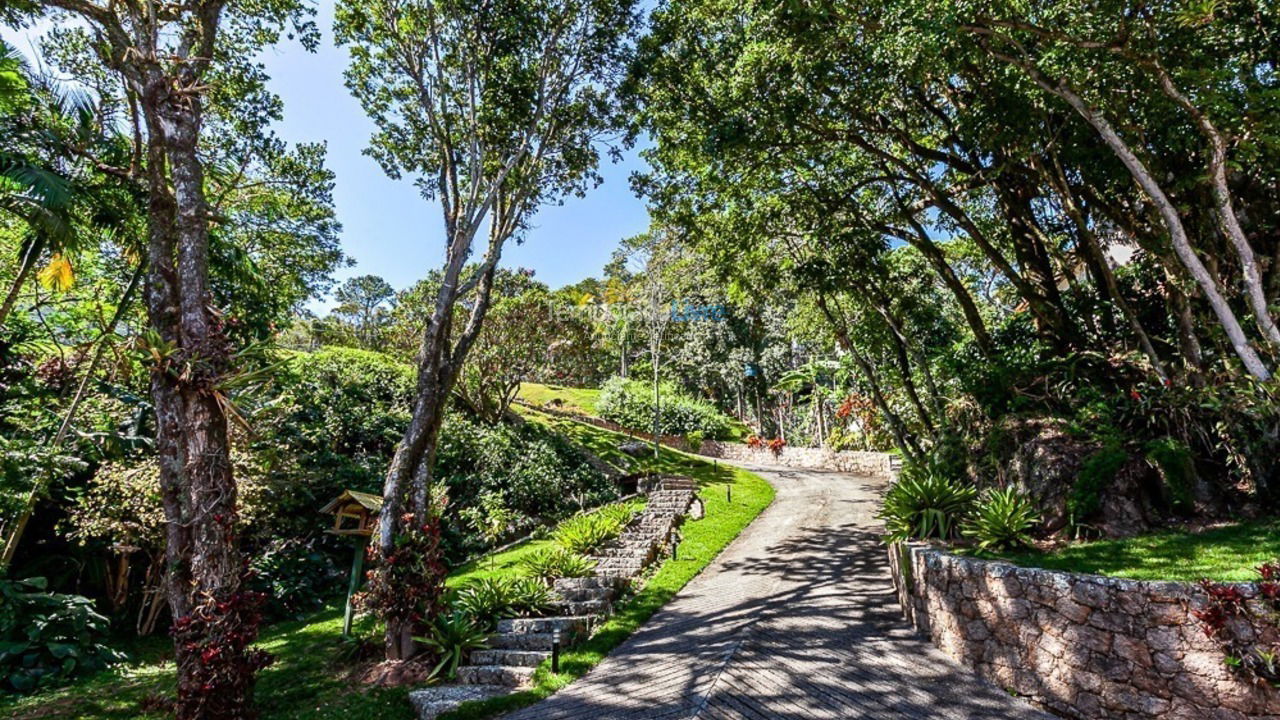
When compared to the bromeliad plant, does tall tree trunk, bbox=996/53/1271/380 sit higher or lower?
higher

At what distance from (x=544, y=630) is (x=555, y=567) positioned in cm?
224

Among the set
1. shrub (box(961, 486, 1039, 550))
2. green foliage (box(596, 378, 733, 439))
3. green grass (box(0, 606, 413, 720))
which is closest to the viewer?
green grass (box(0, 606, 413, 720))

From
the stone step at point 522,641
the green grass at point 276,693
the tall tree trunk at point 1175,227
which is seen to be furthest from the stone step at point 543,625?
the tall tree trunk at point 1175,227

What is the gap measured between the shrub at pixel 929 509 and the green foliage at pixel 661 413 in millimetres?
23674

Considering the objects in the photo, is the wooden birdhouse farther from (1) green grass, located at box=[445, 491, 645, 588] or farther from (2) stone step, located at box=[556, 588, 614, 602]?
(2) stone step, located at box=[556, 588, 614, 602]

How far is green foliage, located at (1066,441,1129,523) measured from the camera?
25.1ft

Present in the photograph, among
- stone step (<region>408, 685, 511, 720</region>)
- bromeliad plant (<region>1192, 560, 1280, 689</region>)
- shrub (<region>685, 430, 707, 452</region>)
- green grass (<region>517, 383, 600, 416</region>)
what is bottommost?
stone step (<region>408, 685, 511, 720</region>)

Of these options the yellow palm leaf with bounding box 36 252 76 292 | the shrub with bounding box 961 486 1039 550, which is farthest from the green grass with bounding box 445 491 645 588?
the yellow palm leaf with bounding box 36 252 76 292

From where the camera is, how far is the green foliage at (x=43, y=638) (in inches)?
284

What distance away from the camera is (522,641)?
7832 mm

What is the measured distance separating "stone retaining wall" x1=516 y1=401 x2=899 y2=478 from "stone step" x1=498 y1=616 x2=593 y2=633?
53.8 feet

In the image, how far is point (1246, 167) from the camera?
7.96 meters

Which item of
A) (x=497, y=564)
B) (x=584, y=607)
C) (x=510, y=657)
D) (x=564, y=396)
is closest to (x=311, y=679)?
(x=510, y=657)

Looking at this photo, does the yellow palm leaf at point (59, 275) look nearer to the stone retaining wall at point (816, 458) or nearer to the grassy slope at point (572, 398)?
the stone retaining wall at point (816, 458)
